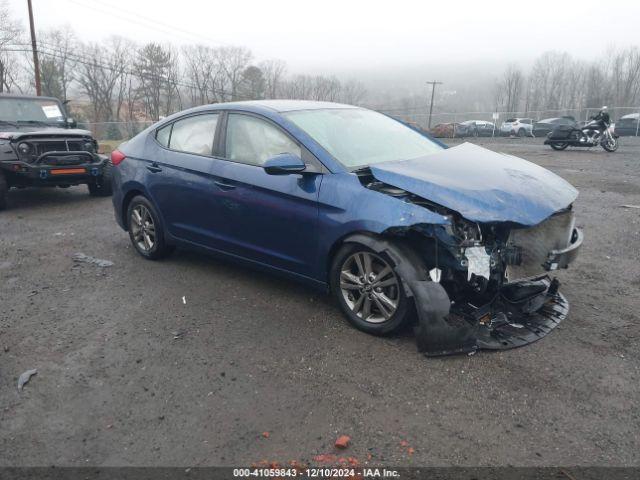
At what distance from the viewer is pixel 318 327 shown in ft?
12.6

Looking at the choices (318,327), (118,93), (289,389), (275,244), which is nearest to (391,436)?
(289,389)

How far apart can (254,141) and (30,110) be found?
7269mm

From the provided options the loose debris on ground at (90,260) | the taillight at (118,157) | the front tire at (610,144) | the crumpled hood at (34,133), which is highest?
the crumpled hood at (34,133)

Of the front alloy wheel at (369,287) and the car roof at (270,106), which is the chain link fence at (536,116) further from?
the front alloy wheel at (369,287)

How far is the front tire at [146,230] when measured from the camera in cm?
524

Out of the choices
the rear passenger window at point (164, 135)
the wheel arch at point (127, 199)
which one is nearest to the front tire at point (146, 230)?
the wheel arch at point (127, 199)

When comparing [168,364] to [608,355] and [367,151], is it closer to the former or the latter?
[367,151]

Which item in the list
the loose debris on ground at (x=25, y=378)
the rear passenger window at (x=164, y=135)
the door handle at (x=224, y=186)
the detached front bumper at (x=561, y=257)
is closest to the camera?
the loose debris on ground at (x=25, y=378)

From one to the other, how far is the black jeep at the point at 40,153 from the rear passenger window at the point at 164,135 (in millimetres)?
3917

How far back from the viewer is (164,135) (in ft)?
17.0

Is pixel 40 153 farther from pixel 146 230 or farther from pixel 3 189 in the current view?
pixel 146 230

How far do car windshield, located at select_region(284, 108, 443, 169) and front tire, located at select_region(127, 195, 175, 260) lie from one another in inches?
77.5

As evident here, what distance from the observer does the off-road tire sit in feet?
30.0

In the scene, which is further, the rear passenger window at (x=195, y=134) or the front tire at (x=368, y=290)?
the rear passenger window at (x=195, y=134)
